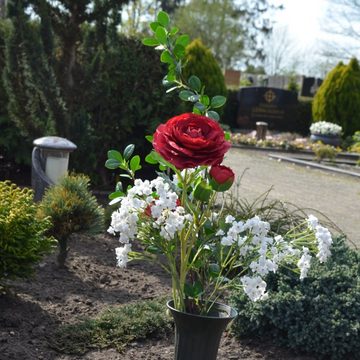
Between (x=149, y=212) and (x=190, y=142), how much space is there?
35cm

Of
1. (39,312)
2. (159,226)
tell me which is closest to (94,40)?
(39,312)

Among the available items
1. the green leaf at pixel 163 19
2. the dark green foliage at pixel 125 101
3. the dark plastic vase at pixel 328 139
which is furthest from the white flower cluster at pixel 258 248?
the dark plastic vase at pixel 328 139

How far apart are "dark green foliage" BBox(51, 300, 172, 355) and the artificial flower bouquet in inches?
32.5

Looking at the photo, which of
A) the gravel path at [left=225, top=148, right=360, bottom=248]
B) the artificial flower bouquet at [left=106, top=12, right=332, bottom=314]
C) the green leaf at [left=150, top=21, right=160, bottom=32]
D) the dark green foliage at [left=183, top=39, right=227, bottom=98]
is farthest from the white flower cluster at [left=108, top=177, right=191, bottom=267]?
the dark green foliage at [left=183, top=39, right=227, bottom=98]

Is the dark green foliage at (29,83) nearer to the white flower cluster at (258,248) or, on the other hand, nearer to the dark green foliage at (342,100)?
the white flower cluster at (258,248)

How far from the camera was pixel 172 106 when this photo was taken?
7.92 m

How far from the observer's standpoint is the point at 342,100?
77.5 feet

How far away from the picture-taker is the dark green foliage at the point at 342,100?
23531 millimetres

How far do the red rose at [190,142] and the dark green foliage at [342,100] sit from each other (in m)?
21.7

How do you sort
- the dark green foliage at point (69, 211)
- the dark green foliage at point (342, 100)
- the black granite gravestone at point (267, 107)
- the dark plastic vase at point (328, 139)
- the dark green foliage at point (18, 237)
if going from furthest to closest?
1. the black granite gravestone at point (267, 107)
2. the dark green foliage at point (342, 100)
3. the dark plastic vase at point (328, 139)
4. the dark green foliage at point (69, 211)
5. the dark green foliage at point (18, 237)

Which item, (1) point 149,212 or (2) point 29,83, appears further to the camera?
(2) point 29,83

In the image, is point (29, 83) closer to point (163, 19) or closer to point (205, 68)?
point (163, 19)

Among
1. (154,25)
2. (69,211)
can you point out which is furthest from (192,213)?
(69,211)

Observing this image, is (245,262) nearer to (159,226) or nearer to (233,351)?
(159,226)
